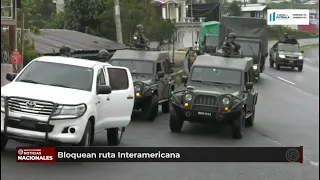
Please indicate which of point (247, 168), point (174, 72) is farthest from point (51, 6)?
point (247, 168)

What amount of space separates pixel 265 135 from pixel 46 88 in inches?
115

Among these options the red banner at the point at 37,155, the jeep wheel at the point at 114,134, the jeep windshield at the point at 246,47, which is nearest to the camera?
the red banner at the point at 37,155

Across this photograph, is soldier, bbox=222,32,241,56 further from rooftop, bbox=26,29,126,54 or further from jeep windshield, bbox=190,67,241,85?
rooftop, bbox=26,29,126,54

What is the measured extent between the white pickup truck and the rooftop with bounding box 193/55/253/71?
2755 millimetres

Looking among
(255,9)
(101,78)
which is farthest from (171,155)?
(101,78)

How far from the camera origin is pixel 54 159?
4387mm

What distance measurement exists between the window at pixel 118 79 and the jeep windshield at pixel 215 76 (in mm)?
2387

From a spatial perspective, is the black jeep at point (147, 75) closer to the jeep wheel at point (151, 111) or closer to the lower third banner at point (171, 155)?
the jeep wheel at point (151, 111)

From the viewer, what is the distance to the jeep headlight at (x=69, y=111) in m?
5.97

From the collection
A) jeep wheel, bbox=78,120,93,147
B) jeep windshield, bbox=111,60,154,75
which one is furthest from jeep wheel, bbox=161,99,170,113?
jeep wheel, bbox=78,120,93,147

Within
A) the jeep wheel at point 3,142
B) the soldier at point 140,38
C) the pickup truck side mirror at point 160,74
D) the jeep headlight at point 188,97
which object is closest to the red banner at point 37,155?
the jeep wheel at point 3,142

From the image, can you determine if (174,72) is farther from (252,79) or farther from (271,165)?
(271,165)

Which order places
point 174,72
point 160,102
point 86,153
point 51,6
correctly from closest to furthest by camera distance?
point 86,153, point 51,6, point 174,72, point 160,102

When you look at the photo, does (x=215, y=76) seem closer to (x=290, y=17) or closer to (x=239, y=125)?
(x=239, y=125)
